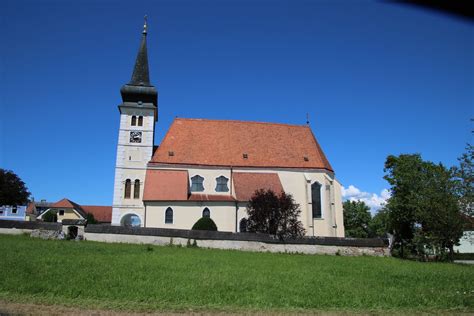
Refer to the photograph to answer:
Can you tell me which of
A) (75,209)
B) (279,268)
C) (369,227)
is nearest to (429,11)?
(279,268)

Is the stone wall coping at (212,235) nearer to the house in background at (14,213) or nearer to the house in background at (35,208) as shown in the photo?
the house in background at (14,213)

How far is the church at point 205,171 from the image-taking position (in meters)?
33.8

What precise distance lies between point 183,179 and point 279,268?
65.9ft

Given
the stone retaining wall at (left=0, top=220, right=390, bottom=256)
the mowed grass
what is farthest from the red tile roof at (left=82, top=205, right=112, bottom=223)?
the mowed grass

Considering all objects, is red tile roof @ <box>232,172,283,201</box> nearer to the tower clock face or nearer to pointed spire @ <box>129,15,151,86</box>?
the tower clock face

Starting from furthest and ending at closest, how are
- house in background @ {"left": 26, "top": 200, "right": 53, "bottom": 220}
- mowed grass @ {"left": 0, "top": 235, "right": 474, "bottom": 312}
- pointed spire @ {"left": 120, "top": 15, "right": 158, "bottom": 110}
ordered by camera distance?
house in background @ {"left": 26, "top": 200, "right": 53, "bottom": 220}
pointed spire @ {"left": 120, "top": 15, "right": 158, "bottom": 110}
mowed grass @ {"left": 0, "top": 235, "right": 474, "bottom": 312}

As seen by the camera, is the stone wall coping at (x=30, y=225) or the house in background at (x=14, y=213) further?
the house in background at (x=14, y=213)

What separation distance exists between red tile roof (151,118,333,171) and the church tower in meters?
1.69

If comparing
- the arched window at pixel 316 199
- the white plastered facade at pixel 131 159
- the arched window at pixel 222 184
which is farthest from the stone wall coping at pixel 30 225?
the arched window at pixel 316 199

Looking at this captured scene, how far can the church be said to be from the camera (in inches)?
1330

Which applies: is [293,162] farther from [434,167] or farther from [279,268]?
[279,268]

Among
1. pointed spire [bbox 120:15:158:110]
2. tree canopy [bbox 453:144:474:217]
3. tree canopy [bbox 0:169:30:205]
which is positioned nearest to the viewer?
tree canopy [bbox 453:144:474:217]

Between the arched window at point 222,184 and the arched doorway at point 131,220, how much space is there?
304 inches

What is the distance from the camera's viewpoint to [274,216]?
96.3ft
